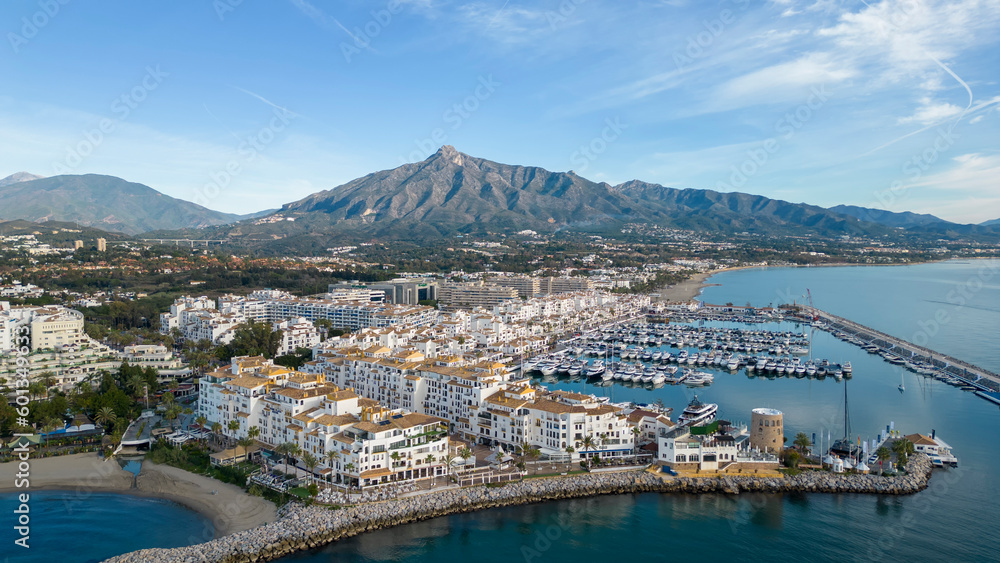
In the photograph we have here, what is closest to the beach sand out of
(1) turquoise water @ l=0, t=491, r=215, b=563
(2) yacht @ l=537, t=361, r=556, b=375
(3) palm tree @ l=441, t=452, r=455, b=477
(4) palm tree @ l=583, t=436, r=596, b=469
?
(2) yacht @ l=537, t=361, r=556, b=375

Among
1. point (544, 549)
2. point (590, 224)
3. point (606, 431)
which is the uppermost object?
point (590, 224)

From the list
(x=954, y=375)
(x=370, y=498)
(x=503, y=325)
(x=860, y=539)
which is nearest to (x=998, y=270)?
(x=954, y=375)

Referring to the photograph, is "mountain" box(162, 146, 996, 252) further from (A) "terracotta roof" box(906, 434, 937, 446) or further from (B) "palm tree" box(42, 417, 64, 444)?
(A) "terracotta roof" box(906, 434, 937, 446)

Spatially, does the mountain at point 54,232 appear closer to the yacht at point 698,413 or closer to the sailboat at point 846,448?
the yacht at point 698,413

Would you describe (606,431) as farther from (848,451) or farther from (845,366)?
(845,366)

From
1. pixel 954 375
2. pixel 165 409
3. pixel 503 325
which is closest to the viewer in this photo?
pixel 165 409

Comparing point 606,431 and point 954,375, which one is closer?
point 606,431
